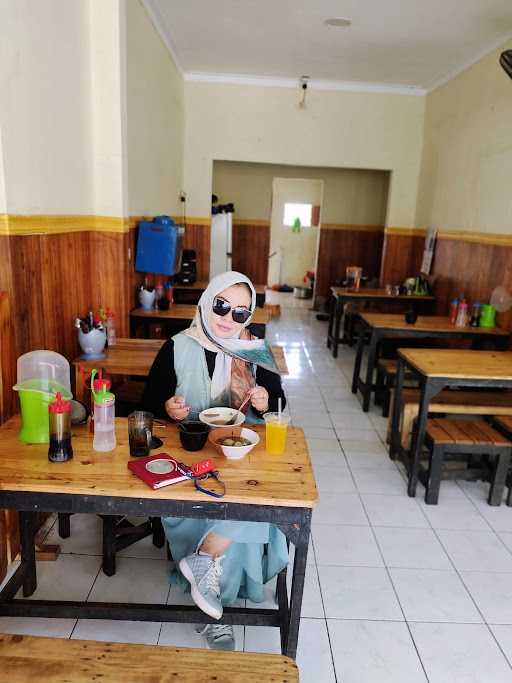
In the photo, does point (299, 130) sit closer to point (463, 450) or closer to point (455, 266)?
point (455, 266)

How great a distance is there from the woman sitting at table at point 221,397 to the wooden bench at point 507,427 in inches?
70.1

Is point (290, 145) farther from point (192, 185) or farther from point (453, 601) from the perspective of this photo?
point (453, 601)

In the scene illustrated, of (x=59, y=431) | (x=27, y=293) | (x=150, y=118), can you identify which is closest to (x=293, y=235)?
(x=150, y=118)

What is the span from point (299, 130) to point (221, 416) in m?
5.77

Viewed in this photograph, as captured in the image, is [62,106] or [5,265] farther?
[62,106]

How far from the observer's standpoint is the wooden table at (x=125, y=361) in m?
2.92

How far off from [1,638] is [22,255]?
1.65m

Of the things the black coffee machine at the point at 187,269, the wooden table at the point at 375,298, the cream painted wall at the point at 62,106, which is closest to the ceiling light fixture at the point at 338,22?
the cream painted wall at the point at 62,106

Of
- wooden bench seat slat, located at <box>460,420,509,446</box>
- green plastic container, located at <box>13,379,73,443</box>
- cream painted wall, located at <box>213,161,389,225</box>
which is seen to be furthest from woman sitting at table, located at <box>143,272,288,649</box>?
cream painted wall, located at <box>213,161,389,225</box>

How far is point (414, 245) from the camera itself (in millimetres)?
6934

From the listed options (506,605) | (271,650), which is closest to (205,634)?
(271,650)

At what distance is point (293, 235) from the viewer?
11750 millimetres

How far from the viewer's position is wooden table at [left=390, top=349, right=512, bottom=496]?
2.95m

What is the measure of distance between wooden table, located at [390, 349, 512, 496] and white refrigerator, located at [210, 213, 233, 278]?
4830 millimetres
